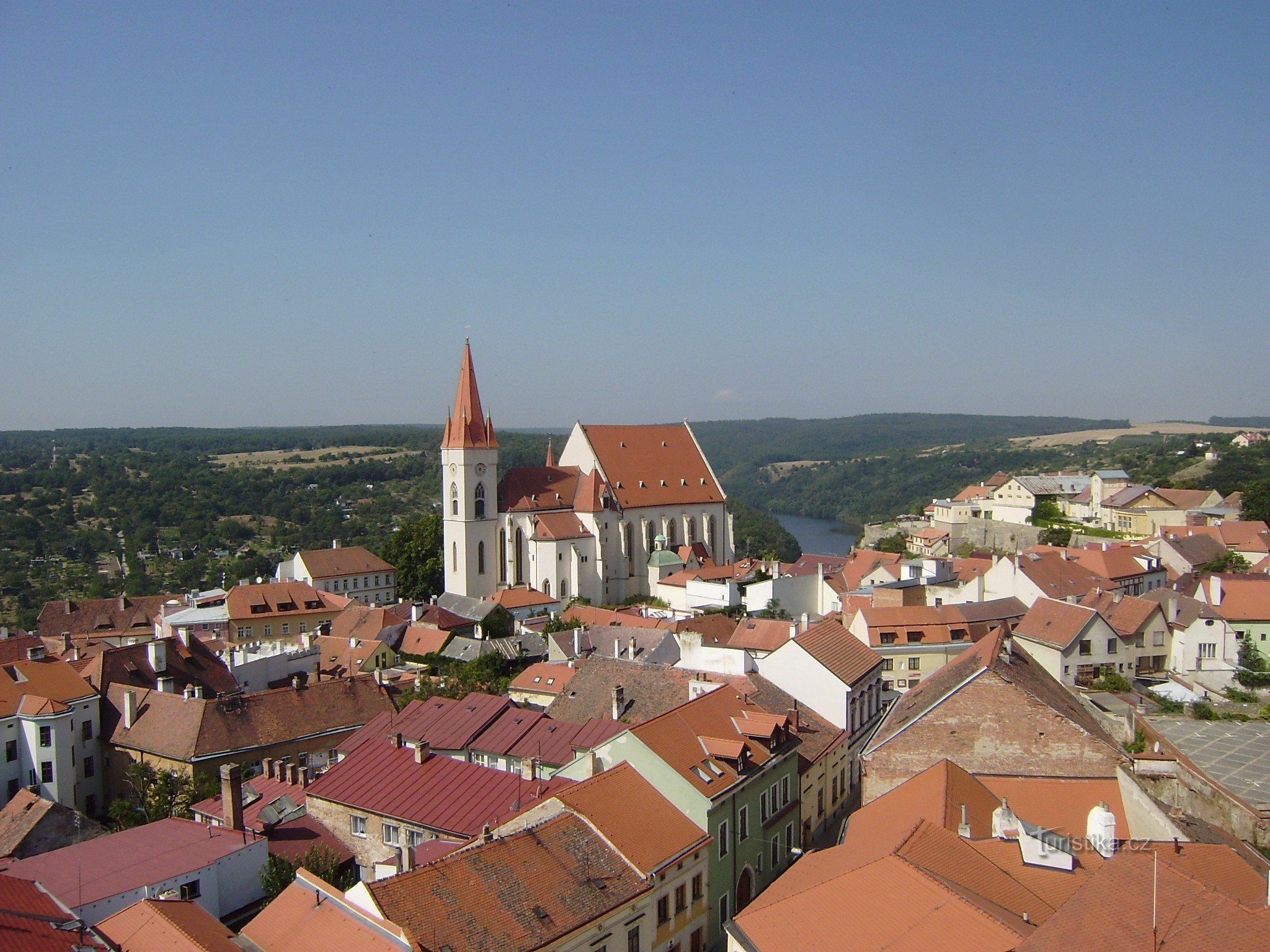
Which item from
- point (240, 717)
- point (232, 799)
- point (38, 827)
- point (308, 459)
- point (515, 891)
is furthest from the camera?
point (308, 459)

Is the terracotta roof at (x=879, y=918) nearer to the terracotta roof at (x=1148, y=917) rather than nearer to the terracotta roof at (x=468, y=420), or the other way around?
the terracotta roof at (x=1148, y=917)

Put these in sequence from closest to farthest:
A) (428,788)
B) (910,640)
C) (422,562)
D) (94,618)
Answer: (428,788) → (910,640) → (94,618) → (422,562)

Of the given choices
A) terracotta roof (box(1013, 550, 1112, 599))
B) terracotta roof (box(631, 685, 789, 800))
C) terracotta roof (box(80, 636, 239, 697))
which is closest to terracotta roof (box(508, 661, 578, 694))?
terracotta roof (box(80, 636, 239, 697))

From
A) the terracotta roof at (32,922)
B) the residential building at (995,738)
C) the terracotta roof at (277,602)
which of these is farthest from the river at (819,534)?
the terracotta roof at (32,922)

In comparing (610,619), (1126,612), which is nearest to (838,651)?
(1126,612)

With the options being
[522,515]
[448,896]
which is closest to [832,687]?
[448,896]

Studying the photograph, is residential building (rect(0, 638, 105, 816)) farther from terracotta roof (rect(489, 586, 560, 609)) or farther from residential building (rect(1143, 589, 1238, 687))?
residential building (rect(1143, 589, 1238, 687))

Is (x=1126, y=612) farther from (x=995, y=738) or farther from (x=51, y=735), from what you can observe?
(x=51, y=735)
